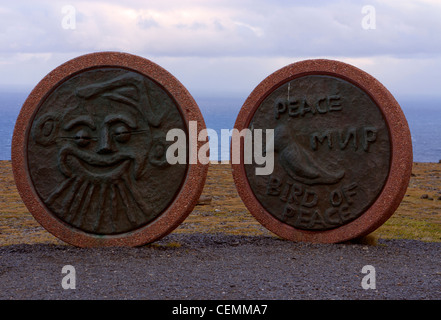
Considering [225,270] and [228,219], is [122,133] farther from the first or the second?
[228,219]

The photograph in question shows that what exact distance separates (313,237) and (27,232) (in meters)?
4.59

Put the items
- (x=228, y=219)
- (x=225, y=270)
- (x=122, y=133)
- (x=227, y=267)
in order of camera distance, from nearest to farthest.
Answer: (x=225, y=270) → (x=227, y=267) → (x=122, y=133) → (x=228, y=219)

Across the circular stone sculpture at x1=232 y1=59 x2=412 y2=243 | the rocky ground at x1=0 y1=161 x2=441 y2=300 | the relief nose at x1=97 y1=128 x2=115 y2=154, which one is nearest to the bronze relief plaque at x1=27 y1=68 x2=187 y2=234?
the relief nose at x1=97 y1=128 x2=115 y2=154

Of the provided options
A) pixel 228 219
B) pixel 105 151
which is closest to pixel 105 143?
pixel 105 151

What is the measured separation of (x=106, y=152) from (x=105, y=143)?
0.12 metres

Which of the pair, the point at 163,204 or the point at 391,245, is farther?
the point at 391,245

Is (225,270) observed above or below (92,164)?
below

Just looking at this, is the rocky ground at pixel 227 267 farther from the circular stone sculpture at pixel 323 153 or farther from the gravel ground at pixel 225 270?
the circular stone sculpture at pixel 323 153

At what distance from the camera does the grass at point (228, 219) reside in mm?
8734

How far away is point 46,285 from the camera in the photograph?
5500 millimetres

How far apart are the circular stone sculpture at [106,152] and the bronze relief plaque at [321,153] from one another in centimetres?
105

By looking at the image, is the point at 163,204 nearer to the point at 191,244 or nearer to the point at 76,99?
the point at 191,244

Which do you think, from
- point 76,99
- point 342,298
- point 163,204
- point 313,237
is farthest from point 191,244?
point 342,298

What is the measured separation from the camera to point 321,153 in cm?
725
